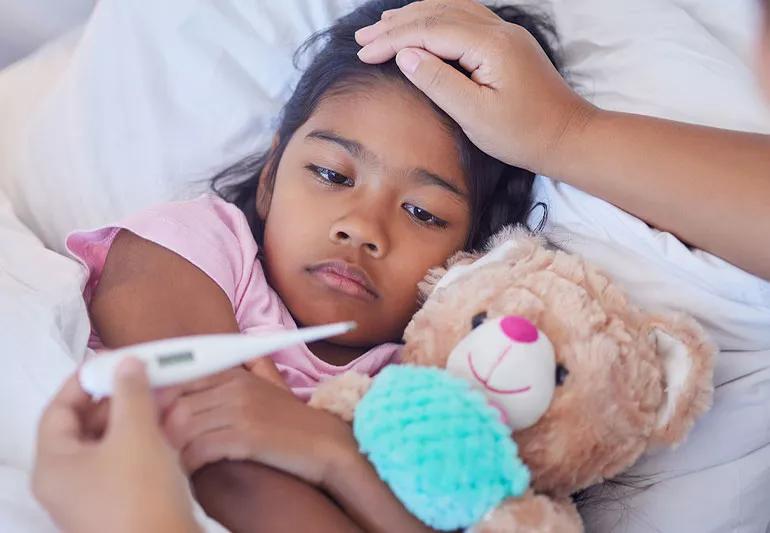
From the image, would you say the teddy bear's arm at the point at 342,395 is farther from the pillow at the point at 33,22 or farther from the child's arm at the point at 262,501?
the pillow at the point at 33,22

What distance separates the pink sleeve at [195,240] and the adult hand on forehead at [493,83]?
1.01ft

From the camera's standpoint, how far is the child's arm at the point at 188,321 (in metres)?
0.74

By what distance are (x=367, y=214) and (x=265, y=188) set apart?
240 millimetres

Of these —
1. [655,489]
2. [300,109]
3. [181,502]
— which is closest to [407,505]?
[181,502]

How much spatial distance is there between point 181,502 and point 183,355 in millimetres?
106

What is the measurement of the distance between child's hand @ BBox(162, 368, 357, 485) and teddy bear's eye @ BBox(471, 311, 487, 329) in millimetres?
157

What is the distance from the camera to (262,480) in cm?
74

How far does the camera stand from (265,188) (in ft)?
3.85

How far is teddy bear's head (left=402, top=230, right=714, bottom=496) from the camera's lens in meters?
0.73

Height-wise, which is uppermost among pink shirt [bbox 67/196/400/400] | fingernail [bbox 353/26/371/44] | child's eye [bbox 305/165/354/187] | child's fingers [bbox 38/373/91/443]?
fingernail [bbox 353/26/371/44]

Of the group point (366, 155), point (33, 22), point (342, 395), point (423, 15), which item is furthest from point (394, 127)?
point (33, 22)

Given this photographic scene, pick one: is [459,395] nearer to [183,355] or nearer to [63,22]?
[183,355]

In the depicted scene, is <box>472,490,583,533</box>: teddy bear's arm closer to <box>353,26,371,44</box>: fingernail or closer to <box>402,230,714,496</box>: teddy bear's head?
<box>402,230,714,496</box>: teddy bear's head

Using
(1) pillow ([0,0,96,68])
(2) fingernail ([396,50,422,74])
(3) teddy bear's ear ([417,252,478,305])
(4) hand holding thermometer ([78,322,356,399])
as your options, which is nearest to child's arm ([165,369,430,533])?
(4) hand holding thermometer ([78,322,356,399])
